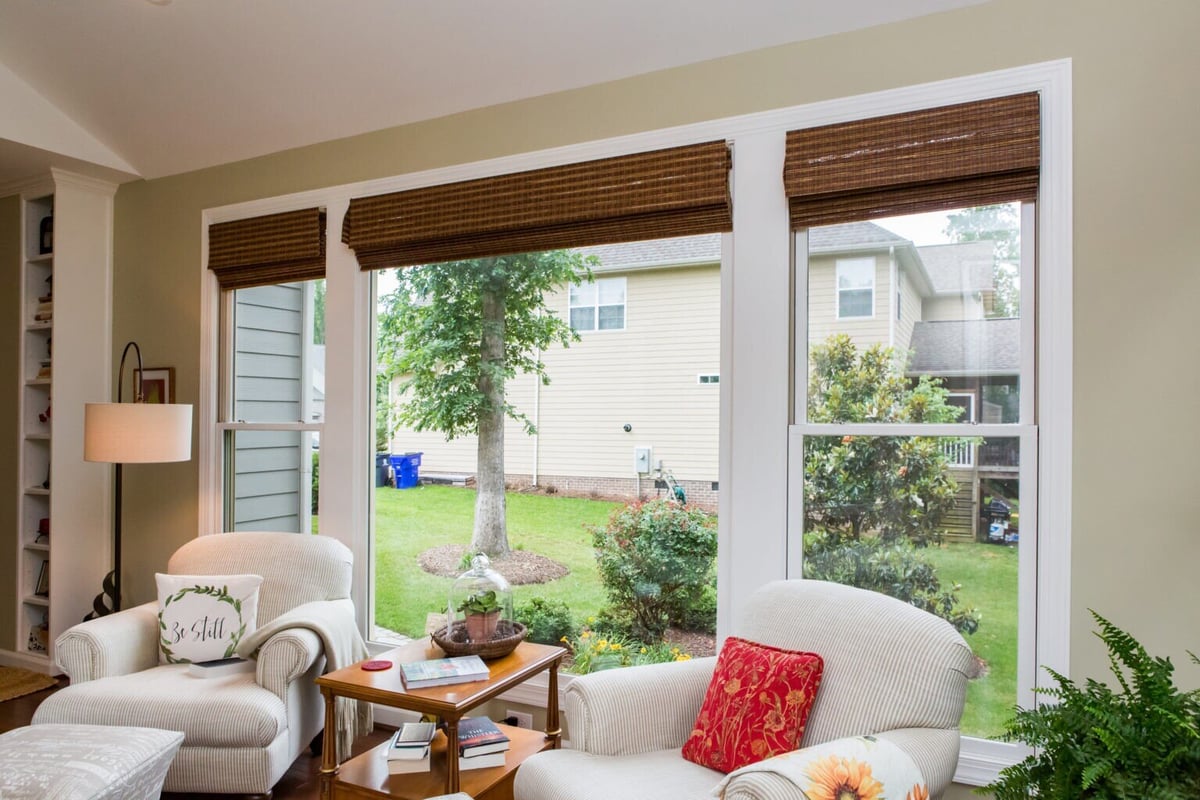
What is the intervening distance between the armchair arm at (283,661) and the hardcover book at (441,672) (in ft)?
1.50

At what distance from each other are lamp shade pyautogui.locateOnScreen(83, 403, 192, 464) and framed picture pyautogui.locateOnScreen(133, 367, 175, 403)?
0.70 m

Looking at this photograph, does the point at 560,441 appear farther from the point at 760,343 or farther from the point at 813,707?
the point at 813,707

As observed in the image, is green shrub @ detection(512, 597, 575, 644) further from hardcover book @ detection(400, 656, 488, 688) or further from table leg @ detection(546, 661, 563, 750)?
hardcover book @ detection(400, 656, 488, 688)

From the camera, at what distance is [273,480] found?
3.83m

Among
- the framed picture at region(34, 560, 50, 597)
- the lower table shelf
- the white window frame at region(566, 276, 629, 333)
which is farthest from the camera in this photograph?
the framed picture at region(34, 560, 50, 597)

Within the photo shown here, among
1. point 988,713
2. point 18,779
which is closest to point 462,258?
point 18,779

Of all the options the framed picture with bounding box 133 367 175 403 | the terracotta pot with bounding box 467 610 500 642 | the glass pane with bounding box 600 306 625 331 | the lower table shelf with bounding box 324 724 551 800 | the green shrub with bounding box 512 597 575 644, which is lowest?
the lower table shelf with bounding box 324 724 551 800

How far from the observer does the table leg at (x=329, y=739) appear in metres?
2.33

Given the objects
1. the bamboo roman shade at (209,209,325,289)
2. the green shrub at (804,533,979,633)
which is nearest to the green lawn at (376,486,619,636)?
the green shrub at (804,533,979,633)

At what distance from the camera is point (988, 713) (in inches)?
93.0

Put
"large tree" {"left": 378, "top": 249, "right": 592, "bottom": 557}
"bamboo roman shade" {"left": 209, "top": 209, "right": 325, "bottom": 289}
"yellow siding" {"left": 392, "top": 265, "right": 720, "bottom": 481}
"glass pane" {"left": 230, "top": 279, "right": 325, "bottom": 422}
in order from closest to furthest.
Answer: "yellow siding" {"left": 392, "top": 265, "right": 720, "bottom": 481}, "large tree" {"left": 378, "top": 249, "right": 592, "bottom": 557}, "bamboo roman shade" {"left": 209, "top": 209, "right": 325, "bottom": 289}, "glass pane" {"left": 230, "top": 279, "right": 325, "bottom": 422}

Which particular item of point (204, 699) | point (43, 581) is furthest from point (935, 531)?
point (43, 581)

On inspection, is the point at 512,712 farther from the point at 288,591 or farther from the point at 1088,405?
the point at 1088,405

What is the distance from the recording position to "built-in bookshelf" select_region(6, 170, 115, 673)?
13.2 feet
